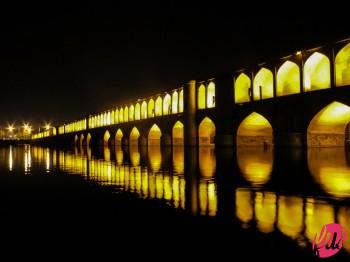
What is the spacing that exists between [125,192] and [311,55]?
14.5 m

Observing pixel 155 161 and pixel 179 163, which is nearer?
pixel 179 163

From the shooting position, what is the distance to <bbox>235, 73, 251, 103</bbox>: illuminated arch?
22.9m

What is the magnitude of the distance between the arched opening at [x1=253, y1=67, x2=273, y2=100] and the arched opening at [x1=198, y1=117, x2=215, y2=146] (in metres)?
5.41

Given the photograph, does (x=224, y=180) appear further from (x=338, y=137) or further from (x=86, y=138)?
(x=86, y=138)

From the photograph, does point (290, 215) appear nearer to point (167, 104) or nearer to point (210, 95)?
point (210, 95)

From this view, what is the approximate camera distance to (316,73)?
18484 millimetres

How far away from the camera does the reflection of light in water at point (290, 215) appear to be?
3.31 meters

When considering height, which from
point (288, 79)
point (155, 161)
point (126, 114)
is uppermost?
point (288, 79)

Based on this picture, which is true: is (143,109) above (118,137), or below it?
above

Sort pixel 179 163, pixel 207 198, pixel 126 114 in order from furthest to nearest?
pixel 126 114, pixel 179 163, pixel 207 198

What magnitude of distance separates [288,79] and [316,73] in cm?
195

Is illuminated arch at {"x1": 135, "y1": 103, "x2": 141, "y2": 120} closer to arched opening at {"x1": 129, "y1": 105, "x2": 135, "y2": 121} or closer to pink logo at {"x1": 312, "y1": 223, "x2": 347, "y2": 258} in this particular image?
arched opening at {"x1": 129, "y1": 105, "x2": 135, "y2": 121}

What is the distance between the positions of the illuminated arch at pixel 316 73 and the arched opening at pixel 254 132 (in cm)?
433

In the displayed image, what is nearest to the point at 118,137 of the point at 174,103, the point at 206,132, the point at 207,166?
the point at 174,103
